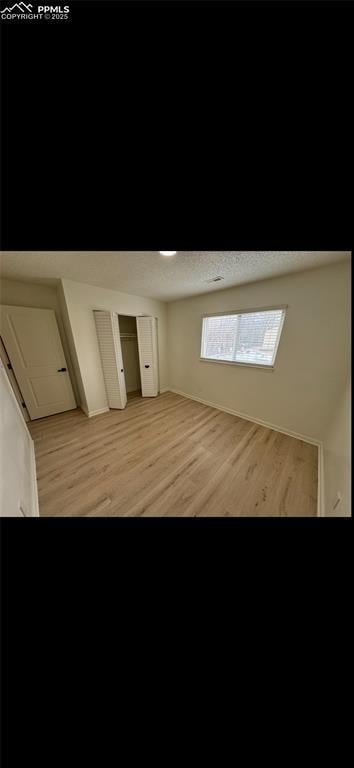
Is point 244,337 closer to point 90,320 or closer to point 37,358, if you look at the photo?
point 90,320

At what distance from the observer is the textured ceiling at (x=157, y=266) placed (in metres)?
1.69

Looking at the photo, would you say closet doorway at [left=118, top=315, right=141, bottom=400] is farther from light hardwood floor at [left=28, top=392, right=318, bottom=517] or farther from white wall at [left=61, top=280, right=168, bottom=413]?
light hardwood floor at [left=28, top=392, right=318, bottom=517]

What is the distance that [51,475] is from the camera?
1.75 meters

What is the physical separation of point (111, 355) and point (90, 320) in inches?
22.8

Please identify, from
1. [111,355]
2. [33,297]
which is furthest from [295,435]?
[33,297]

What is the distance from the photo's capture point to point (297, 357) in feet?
7.29

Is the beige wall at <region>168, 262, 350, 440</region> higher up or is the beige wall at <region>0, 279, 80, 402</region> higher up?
the beige wall at <region>0, 279, 80, 402</region>

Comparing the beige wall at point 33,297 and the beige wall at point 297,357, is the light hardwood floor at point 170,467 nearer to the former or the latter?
the beige wall at point 297,357

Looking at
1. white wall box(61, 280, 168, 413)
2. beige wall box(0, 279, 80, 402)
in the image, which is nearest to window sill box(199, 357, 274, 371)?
white wall box(61, 280, 168, 413)

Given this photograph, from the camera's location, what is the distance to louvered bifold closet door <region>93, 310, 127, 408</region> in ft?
8.89

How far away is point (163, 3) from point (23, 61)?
0.37 m

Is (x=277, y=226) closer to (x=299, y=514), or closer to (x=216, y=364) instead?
(x=299, y=514)

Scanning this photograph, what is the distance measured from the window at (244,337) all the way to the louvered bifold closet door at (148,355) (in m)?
0.90

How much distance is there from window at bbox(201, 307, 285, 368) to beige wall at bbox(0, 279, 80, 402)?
7.66 feet
